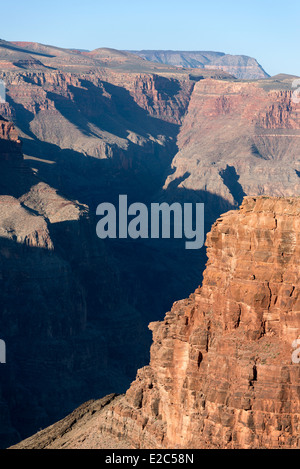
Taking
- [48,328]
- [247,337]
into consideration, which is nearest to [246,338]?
[247,337]

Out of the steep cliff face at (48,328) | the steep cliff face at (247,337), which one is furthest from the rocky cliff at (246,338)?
the steep cliff face at (48,328)

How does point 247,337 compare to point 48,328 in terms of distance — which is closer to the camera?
point 247,337

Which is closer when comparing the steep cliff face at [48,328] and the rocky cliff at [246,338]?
the rocky cliff at [246,338]

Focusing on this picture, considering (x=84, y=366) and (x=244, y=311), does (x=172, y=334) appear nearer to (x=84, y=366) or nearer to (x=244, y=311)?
(x=244, y=311)

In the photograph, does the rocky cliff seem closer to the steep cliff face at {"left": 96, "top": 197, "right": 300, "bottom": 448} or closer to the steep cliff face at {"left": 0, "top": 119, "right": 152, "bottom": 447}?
the steep cliff face at {"left": 96, "top": 197, "right": 300, "bottom": 448}

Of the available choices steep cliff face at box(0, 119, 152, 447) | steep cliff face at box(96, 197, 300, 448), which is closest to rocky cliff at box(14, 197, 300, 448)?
steep cliff face at box(96, 197, 300, 448)

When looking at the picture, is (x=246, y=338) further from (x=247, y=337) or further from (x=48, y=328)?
(x=48, y=328)

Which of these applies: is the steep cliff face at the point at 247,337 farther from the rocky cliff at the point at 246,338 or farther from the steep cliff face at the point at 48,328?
the steep cliff face at the point at 48,328
